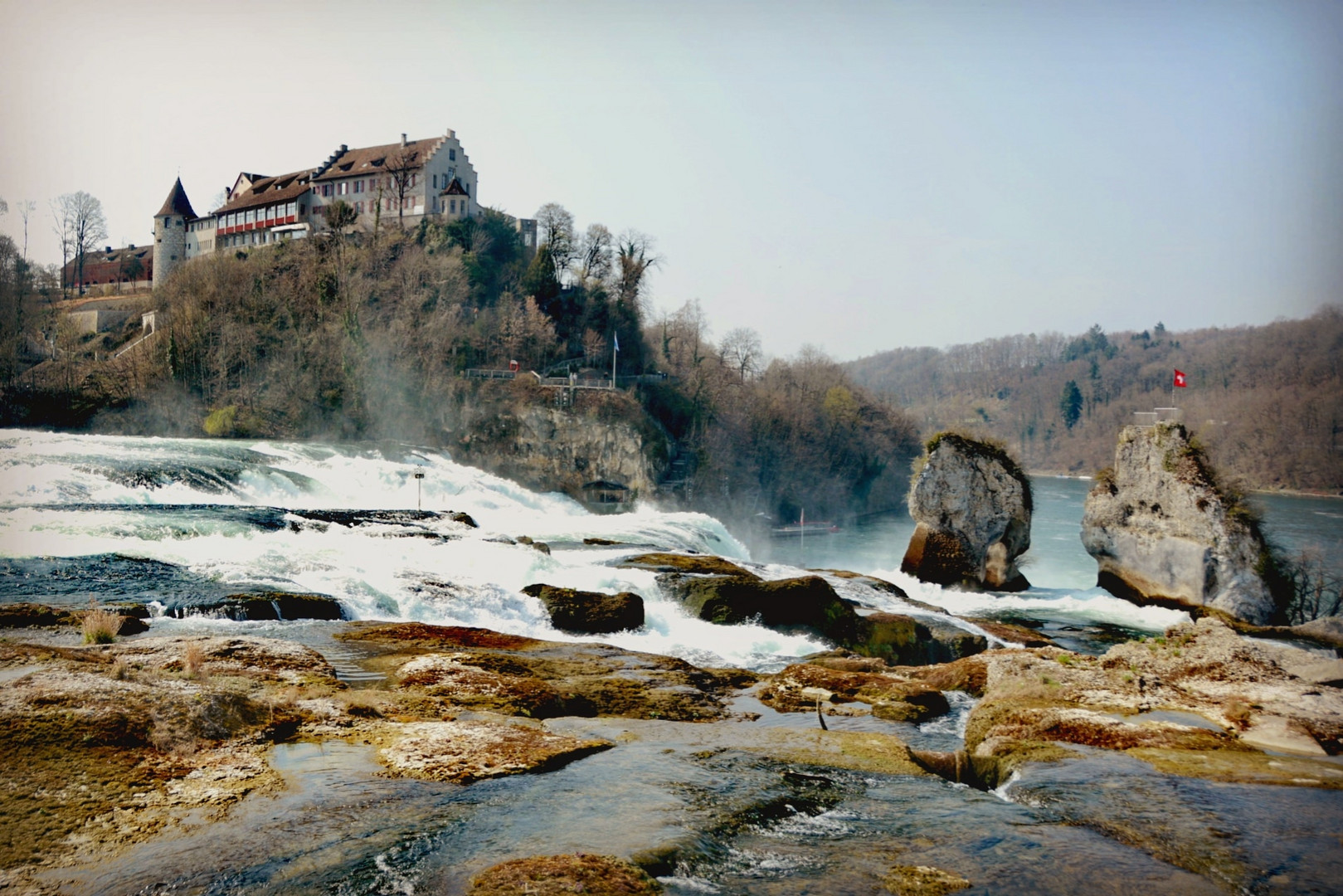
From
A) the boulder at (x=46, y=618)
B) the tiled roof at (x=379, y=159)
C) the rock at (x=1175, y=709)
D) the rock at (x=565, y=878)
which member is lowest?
the rock at (x=1175, y=709)

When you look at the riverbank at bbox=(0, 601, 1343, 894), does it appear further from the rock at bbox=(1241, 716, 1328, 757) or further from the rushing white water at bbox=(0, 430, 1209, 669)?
the rushing white water at bbox=(0, 430, 1209, 669)

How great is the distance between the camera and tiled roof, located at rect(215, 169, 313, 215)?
8194cm

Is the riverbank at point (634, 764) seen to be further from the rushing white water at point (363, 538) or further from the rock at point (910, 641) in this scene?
the rock at point (910, 641)

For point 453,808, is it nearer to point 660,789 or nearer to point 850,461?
point 660,789

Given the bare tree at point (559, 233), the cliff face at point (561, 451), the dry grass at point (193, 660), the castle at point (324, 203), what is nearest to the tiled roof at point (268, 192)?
the castle at point (324, 203)

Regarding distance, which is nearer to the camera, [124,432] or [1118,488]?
[1118,488]

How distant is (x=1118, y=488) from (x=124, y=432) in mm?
56495

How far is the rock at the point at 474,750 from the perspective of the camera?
7977mm

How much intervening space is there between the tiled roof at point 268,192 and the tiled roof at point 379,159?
8.15 feet

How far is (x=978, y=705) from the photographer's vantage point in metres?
11.6

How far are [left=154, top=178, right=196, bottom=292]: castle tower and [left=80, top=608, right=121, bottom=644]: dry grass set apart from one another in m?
81.2

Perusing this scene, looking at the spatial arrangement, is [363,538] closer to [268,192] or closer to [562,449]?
[562,449]

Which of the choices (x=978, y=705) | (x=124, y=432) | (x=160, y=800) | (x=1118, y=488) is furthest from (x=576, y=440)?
(x=160, y=800)

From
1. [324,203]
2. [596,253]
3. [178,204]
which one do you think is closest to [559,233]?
[596,253]
